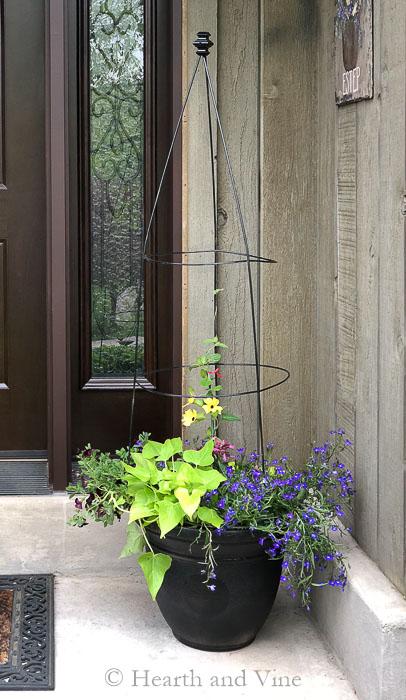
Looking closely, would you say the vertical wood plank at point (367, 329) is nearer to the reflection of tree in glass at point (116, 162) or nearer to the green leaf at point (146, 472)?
the green leaf at point (146, 472)

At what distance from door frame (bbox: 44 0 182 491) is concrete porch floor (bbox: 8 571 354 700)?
543mm

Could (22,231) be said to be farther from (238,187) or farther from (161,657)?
(161,657)

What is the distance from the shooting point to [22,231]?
10.2 ft

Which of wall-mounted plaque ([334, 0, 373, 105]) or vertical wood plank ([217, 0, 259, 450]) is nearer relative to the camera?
wall-mounted plaque ([334, 0, 373, 105])

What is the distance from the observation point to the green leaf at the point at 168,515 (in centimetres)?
210

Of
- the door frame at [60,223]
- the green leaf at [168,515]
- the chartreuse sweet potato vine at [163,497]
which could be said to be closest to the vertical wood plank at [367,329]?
the chartreuse sweet potato vine at [163,497]

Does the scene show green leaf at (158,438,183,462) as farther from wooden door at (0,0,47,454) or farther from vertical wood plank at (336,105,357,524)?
wooden door at (0,0,47,454)

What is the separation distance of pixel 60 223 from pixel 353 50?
1.08 meters

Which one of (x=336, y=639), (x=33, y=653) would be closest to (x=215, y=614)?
(x=336, y=639)

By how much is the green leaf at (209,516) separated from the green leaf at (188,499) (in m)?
0.04

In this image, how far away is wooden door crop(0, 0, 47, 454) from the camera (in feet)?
10.00

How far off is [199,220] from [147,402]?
2.43 feet

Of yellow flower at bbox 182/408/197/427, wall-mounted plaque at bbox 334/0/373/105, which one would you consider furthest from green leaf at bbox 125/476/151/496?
wall-mounted plaque at bbox 334/0/373/105

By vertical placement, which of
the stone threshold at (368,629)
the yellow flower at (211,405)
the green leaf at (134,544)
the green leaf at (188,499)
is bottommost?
the stone threshold at (368,629)
